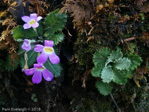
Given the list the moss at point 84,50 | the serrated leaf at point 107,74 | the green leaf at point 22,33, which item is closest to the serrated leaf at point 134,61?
the serrated leaf at point 107,74

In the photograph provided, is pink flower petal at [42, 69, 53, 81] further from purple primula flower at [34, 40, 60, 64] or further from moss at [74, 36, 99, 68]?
moss at [74, 36, 99, 68]

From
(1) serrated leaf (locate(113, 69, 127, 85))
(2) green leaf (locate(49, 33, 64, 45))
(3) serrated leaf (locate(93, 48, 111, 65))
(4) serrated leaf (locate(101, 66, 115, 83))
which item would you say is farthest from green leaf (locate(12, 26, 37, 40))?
(1) serrated leaf (locate(113, 69, 127, 85))

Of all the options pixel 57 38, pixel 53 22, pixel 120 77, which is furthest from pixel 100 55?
pixel 53 22

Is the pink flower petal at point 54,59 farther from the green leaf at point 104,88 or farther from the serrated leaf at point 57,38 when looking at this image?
the green leaf at point 104,88

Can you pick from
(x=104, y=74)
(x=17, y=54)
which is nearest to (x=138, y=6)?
(x=104, y=74)

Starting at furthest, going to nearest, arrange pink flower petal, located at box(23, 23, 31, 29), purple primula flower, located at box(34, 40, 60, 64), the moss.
A: 1. the moss
2. pink flower petal, located at box(23, 23, 31, 29)
3. purple primula flower, located at box(34, 40, 60, 64)

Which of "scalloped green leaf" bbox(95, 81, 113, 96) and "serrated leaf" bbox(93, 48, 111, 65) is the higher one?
"serrated leaf" bbox(93, 48, 111, 65)

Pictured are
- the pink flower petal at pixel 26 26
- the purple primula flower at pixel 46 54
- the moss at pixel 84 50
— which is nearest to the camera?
the purple primula flower at pixel 46 54

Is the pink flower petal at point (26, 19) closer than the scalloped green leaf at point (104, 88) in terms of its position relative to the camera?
Yes
